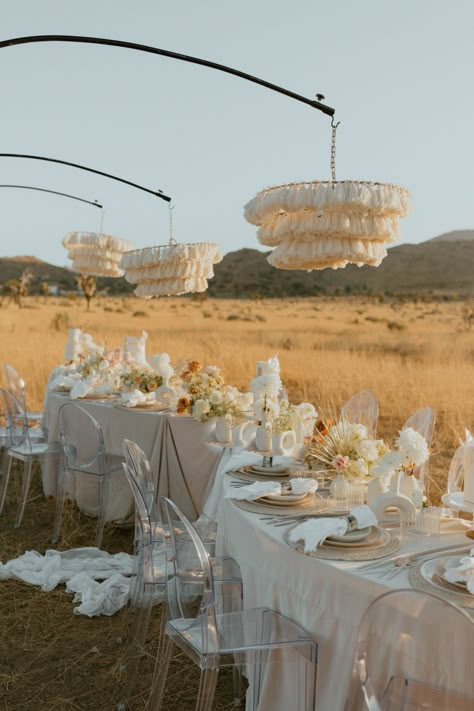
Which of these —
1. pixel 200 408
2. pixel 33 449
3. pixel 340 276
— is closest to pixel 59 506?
pixel 33 449

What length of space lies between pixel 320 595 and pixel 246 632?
414mm

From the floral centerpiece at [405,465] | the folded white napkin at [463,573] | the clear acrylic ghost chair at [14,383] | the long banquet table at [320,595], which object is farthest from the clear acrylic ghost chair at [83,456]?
the folded white napkin at [463,573]

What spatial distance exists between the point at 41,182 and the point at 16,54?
9.76 ft

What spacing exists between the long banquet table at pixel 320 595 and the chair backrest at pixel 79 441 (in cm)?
272

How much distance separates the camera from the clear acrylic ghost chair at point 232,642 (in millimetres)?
→ 2514

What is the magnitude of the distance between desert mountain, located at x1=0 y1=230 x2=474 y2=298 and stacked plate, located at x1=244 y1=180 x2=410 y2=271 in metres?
46.2

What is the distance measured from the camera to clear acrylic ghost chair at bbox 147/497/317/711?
2.51 m

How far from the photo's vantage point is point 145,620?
3482 millimetres

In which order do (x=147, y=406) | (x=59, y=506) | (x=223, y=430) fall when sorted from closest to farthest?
(x=223, y=430)
(x=59, y=506)
(x=147, y=406)

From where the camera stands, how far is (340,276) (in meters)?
52.6

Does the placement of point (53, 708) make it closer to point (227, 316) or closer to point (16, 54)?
point (16, 54)

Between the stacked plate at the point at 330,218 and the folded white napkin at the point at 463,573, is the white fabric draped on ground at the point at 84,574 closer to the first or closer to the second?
the stacked plate at the point at 330,218

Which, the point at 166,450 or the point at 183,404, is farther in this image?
the point at 166,450

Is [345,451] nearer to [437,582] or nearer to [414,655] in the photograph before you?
[437,582]
